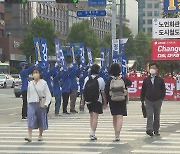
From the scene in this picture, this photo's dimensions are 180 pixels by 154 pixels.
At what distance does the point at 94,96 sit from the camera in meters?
12.3

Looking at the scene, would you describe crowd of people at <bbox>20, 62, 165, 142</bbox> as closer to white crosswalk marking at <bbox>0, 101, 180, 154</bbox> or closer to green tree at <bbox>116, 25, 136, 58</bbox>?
white crosswalk marking at <bbox>0, 101, 180, 154</bbox>

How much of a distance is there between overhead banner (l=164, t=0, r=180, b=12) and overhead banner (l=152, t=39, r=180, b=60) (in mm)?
4534

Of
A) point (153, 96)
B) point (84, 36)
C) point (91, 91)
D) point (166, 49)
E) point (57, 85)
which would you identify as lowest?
point (57, 85)

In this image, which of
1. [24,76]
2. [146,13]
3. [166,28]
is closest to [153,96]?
[24,76]

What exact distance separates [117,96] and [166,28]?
785 inches

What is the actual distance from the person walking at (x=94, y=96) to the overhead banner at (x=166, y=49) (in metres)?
21.3

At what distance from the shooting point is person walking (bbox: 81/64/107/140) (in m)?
12.3

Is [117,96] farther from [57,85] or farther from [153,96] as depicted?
[57,85]

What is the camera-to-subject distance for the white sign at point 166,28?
101ft

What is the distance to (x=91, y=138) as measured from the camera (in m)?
12.3

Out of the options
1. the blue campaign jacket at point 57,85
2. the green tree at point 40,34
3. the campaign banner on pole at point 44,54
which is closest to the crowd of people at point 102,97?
the campaign banner on pole at point 44,54

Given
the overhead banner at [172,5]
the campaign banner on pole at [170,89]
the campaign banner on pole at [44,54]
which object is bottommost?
the campaign banner on pole at [170,89]

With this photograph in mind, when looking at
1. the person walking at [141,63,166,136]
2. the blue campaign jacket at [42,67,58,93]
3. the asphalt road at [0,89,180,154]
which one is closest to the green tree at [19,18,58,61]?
the blue campaign jacket at [42,67,58,93]

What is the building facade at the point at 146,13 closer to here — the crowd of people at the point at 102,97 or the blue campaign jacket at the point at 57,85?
the blue campaign jacket at the point at 57,85
